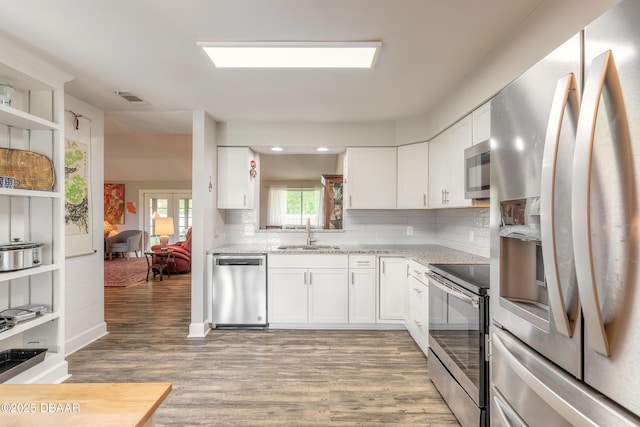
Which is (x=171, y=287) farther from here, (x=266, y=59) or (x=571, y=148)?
(x=571, y=148)

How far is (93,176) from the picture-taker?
3.25 meters

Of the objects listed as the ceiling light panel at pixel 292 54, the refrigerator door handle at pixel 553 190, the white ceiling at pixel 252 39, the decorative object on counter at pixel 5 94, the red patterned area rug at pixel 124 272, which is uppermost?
the white ceiling at pixel 252 39

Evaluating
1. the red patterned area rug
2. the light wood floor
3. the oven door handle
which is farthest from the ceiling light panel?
the red patterned area rug

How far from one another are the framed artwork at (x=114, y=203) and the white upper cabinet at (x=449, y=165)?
9235mm

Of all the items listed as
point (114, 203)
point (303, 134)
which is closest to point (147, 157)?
point (114, 203)

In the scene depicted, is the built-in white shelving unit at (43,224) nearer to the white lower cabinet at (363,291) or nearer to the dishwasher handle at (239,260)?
the dishwasher handle at (239,260)

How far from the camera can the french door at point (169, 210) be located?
30.2 feet

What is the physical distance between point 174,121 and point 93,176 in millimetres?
1082

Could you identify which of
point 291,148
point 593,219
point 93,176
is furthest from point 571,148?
point 93,176

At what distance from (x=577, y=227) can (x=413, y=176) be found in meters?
2.94

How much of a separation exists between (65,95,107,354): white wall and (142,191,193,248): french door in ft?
19.9

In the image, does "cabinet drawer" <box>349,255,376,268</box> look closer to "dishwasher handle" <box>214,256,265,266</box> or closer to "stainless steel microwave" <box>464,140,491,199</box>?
"dishwasher handle" <box>214,256,265,266</box>

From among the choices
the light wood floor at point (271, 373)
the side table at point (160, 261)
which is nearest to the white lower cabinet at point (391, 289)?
the light wood floor at point (271, 373)

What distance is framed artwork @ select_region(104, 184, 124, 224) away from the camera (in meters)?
9.25
